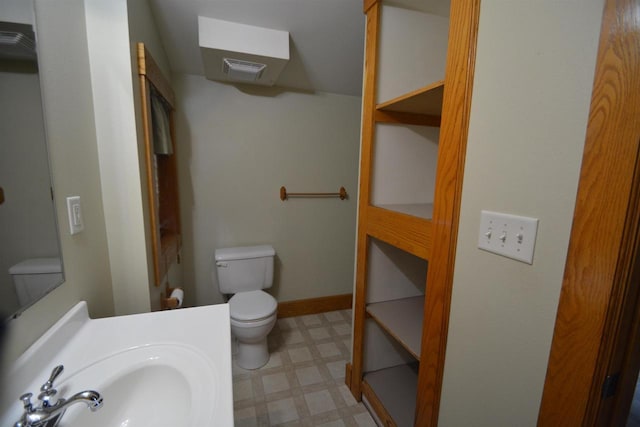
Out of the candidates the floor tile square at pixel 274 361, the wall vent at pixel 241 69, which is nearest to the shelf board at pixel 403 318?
the floor tile square at pixel 274 361

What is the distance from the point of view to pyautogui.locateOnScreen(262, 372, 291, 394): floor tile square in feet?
5.71

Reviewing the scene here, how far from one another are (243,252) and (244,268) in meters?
0.13

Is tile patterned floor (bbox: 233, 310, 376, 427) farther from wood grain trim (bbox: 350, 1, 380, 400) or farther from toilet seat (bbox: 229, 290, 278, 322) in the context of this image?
toilet seat (bbox: 229, 290, 278, 322)

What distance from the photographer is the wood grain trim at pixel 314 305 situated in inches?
101

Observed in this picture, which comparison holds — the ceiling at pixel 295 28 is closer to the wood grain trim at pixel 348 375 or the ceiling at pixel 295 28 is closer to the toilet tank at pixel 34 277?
the toilet tank at pixel 34 277

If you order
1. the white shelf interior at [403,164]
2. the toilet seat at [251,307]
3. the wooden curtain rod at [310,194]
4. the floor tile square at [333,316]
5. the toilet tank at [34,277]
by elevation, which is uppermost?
the white shelf interior at [403,164]

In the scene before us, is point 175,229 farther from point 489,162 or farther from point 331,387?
point 489,162

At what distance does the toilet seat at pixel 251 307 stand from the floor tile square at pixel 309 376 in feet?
1.52

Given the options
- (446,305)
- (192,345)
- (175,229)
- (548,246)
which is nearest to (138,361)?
(192,345)

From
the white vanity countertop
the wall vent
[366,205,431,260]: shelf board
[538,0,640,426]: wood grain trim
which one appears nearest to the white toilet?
the white vanity countertop

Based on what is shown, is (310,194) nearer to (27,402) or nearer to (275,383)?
(275,383)

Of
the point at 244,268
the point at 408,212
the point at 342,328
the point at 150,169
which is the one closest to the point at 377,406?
the point at 342,328

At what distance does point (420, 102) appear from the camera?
1.23 meters

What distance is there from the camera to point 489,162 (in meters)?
0.75
